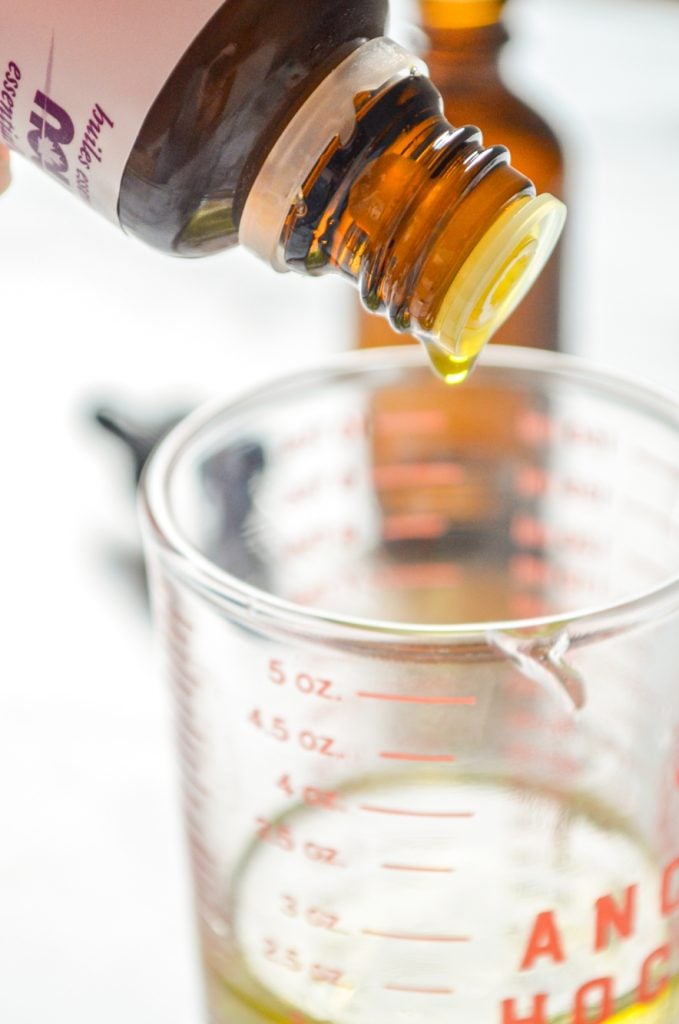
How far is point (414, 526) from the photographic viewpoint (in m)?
0.75

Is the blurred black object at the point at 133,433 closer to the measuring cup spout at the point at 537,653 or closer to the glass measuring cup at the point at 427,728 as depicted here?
the glass measuring cup at the point at 427,728

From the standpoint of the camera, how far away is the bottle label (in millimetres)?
454

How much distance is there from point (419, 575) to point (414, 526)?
3 cm

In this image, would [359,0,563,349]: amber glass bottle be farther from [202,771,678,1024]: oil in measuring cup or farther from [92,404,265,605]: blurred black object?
[202,771,678,1024]: oil in measuring cup

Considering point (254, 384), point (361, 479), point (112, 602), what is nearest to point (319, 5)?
point (254, 384)

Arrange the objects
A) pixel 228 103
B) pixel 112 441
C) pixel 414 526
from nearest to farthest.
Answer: pixel 228 103 → pixel 414 526 → pixel 112 441

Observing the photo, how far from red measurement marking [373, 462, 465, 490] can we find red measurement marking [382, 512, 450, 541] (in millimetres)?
16

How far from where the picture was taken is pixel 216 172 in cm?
48

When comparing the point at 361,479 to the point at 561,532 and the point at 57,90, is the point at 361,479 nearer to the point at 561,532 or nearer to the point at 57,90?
the point at 561,532

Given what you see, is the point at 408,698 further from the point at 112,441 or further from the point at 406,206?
the point at 112,441

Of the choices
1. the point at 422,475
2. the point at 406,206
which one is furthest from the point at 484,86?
the point at 406,206

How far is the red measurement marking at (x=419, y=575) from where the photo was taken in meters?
0.75

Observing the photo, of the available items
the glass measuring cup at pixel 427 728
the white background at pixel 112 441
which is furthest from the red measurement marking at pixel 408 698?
the white background at pixel 112 441

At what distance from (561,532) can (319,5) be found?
0.31 meters
